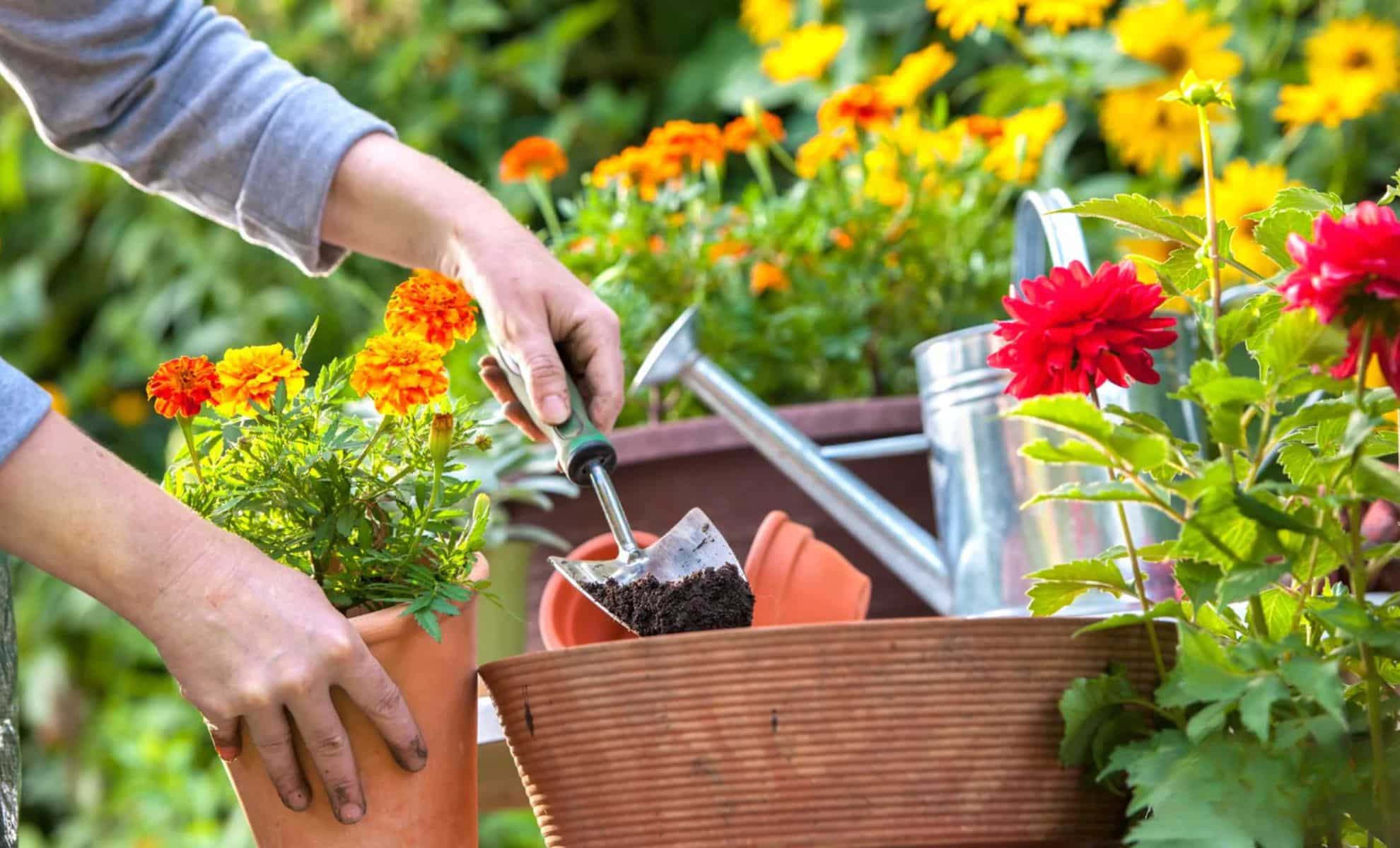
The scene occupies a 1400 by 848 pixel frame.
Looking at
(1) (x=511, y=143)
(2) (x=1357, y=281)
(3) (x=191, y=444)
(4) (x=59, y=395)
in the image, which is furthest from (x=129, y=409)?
(2) (x=1357, y=281)

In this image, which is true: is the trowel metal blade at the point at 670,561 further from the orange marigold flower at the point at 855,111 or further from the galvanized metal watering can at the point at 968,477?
the orange marigold flower at the point at 855,111

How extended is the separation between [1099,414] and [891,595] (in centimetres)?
72

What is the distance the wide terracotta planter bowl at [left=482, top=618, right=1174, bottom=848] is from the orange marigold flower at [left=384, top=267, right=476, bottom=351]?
0.27 m

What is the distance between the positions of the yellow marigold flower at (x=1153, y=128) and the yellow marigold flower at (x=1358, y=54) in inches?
5.9

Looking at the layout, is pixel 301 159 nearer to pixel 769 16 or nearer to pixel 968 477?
pixel 968 477

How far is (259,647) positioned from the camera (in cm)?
69

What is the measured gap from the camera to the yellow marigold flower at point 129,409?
2.88 metres

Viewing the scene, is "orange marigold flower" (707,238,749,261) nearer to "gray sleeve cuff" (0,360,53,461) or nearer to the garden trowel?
the garden trowel

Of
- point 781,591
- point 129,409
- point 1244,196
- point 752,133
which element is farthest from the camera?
point 129,409

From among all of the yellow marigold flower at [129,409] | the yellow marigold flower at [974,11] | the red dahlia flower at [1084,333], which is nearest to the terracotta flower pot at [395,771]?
the red dahlia flower at [1084,333]

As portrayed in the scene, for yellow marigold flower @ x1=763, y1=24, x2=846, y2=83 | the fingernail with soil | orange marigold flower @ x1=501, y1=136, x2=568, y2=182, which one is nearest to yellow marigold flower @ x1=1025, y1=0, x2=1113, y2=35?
yellow marigold flower @ x1=763, y1=24, x2=846, y2=83

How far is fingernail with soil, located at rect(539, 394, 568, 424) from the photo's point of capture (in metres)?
0.90

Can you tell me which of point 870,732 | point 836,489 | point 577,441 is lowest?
point 870,732

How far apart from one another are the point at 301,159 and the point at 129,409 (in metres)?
2.03
